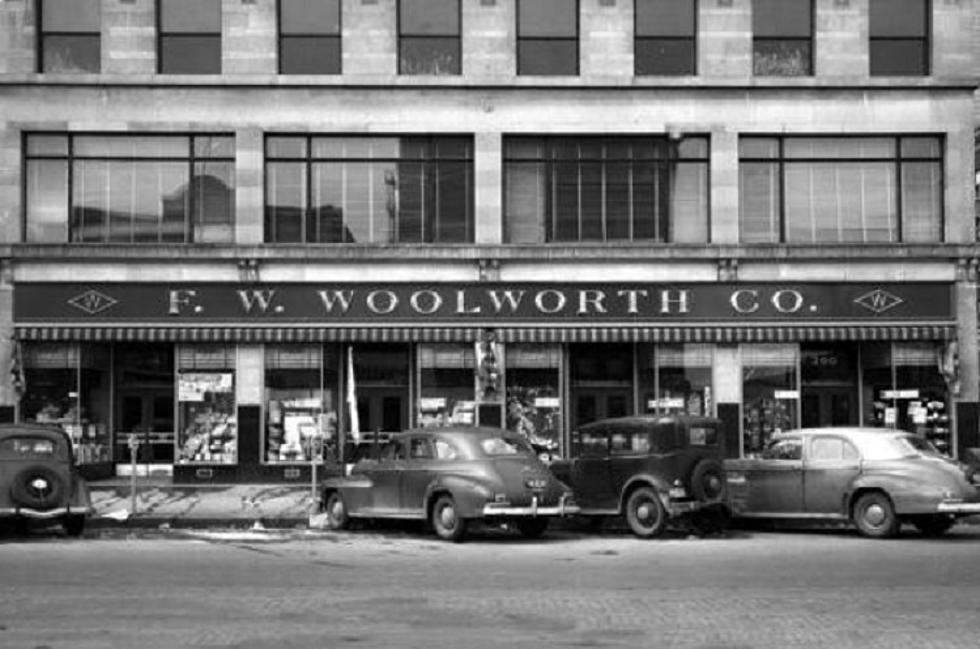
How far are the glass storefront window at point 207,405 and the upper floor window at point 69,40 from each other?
277 inches

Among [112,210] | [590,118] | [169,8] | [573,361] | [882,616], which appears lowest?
[882,616]

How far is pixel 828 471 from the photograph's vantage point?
20969 millimetres

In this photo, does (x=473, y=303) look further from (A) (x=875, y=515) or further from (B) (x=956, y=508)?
(B) (x=956, y=508)

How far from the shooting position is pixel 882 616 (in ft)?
39.5

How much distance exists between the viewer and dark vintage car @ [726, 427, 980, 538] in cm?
1989

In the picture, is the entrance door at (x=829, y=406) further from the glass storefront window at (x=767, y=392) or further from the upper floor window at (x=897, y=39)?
the upper floor window at (x=897, y=39)

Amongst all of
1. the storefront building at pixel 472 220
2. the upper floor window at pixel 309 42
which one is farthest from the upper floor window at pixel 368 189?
the upper floor window at pixel 309 42

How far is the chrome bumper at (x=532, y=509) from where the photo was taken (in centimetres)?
1950

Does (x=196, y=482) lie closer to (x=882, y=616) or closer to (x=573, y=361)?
(x=573, y=361)

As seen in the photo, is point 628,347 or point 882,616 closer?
point 882,616

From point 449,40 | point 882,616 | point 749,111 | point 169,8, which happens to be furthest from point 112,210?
point 882,616

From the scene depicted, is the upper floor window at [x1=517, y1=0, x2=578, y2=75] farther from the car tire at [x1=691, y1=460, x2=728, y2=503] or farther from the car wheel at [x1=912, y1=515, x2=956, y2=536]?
the car wheel at [x1=912, y1=515, x2=956, y2=536]

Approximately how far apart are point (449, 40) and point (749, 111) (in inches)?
281

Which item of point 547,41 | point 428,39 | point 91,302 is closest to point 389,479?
point 91,302
